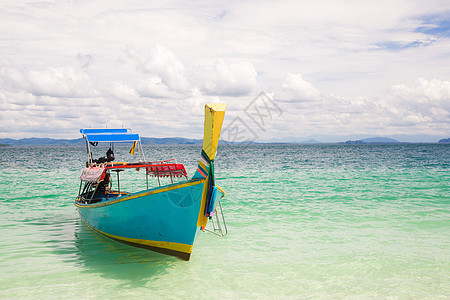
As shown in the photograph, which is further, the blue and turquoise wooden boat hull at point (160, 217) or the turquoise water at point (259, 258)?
the blue and turquoise wooden boat hull at point (160, 217)

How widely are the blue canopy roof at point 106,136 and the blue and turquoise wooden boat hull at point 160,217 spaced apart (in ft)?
8.50

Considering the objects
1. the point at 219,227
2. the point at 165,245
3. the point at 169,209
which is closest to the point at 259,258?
the point at 219,227

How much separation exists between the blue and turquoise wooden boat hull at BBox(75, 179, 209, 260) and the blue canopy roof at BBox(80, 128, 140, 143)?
259cm

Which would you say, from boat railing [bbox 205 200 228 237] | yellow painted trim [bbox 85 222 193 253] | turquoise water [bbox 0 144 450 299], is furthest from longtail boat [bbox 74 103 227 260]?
boat railing [bbox 205 200 228 237]

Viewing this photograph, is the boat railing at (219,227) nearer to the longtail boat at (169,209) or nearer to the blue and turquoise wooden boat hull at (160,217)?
the longtail boat at (169,209)

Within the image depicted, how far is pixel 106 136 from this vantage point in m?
11.5

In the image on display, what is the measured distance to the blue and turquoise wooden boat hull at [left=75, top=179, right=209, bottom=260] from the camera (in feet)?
24.3

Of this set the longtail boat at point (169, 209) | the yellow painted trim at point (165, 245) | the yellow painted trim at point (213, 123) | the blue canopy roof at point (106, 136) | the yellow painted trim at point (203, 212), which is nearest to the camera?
the yellow painted trim at point (213, 123)

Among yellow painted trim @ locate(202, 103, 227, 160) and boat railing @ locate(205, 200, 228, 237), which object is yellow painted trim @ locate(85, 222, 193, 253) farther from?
yellow painted trim @ locate(202, 103, 227, 160)

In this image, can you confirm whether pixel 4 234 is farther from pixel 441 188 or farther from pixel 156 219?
pixel 441 188

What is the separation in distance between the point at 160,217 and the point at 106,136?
4.63 meters

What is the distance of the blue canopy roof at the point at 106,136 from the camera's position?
448 inches

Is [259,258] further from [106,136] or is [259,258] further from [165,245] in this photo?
[106,136]

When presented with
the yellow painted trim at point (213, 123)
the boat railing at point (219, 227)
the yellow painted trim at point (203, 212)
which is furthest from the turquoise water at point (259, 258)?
the yellow painted trim at point (213, 123)
